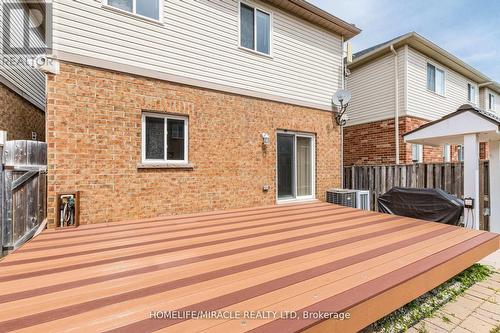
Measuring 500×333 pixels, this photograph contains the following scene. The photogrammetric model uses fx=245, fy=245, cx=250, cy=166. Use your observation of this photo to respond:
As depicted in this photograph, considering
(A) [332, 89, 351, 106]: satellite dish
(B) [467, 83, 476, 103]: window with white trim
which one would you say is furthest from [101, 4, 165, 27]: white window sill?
(B) [467, 83, 476, 103]: window with white trim

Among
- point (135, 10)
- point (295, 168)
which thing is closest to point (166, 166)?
point (135, 10)

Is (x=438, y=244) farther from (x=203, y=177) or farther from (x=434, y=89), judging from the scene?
(x=434, y=89)

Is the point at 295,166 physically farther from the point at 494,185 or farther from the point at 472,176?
the point at 494,185

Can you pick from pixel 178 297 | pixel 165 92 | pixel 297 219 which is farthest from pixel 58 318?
pixel 165 92

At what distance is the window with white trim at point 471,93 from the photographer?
43.1 feet

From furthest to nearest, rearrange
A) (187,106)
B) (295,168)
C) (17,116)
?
(17,116), (295,168), (187,106)

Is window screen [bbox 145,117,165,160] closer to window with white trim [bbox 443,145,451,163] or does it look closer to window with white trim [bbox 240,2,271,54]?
window with white trim [bbox 240,2,271,54]

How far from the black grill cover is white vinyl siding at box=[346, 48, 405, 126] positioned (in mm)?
5726

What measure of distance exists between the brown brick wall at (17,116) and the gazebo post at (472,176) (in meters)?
10.8

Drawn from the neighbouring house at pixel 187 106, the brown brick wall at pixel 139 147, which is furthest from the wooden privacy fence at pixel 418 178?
the brown brick wall at pixel 139 147

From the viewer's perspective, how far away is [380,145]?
1066cm

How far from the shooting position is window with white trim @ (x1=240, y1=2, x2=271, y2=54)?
643cm

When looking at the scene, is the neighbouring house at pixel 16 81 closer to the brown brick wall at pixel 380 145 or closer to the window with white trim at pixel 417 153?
the brown brick wall at pixel 380 145

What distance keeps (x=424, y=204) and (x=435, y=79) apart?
8961mm
